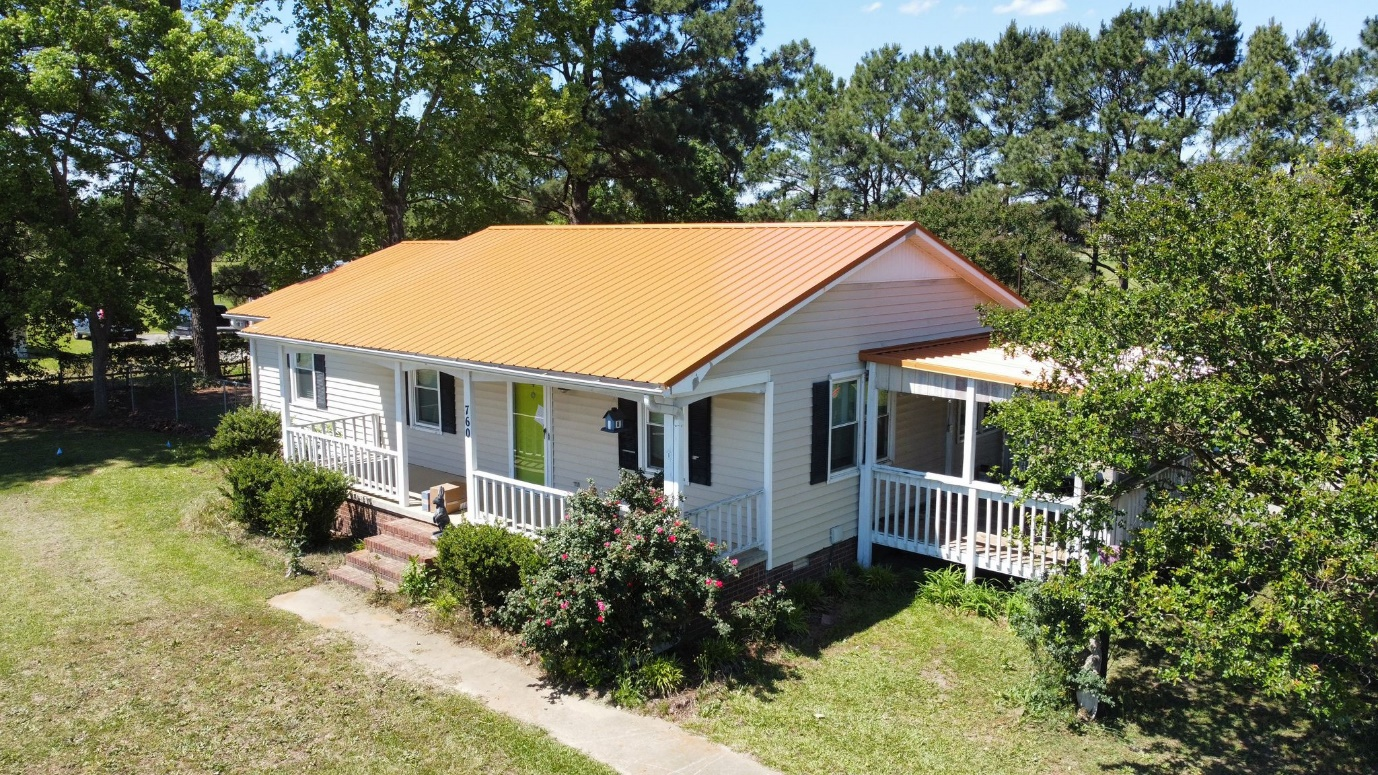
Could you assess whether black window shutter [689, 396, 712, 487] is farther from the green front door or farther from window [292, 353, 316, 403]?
window [292, 353, 316, 403]

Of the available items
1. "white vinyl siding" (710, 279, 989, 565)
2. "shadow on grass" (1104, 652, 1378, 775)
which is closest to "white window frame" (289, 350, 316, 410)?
"white vinyl siding" (710, 279, 989, 565)

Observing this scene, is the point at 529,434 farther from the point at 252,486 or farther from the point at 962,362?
the point at 962,362

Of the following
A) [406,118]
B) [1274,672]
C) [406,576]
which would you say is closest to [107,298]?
[406,118]

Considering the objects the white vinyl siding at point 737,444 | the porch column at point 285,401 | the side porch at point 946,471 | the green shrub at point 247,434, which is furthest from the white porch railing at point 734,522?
the green shrub at point 247,434

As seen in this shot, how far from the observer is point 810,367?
11539mm

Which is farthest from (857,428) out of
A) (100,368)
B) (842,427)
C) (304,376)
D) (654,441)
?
(100,368)

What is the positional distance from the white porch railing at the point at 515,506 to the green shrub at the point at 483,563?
0.64m

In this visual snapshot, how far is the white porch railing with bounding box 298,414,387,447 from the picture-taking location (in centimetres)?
1509

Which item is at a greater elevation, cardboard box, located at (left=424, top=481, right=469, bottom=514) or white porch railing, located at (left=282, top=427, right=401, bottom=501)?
white porch railing, located at (left=282, top=427, right=401, bottom=501)

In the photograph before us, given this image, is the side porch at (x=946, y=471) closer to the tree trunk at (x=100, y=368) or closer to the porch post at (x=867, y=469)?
the porch post at (x=867, y=469)

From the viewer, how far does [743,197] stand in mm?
45688

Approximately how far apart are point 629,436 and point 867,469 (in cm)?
310

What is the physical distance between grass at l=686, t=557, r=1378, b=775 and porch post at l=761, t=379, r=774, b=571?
4.36ft

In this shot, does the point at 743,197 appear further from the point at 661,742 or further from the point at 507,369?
the point at 661,742
